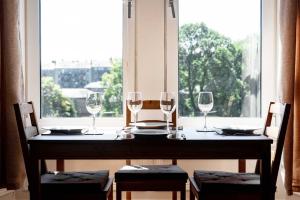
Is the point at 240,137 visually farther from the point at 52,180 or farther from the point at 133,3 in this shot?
the point at 133,3

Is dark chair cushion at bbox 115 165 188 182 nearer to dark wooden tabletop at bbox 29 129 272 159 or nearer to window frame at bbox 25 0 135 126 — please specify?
dark wooden tabletop at bbox 29 129 272 159

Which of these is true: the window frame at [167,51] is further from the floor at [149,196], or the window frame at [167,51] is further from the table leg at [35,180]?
the table leg at [35,180]

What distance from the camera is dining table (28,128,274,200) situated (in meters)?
2.11

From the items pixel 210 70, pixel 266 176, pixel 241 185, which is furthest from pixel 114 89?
pixel 266 176

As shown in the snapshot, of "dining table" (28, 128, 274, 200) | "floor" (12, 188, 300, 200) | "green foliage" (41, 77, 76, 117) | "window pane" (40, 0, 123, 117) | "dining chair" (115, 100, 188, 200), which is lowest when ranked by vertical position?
"floor" (12, 188, 300, 200)

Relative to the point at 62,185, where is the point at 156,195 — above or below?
below

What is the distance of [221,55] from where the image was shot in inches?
132

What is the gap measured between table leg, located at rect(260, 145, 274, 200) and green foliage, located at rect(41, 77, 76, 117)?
1.75m

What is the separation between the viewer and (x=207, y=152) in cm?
212

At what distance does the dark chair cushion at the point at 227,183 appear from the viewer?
2246 mm

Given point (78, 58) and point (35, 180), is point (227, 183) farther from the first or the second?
point (78, 58)

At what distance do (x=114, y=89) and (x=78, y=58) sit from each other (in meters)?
0.38

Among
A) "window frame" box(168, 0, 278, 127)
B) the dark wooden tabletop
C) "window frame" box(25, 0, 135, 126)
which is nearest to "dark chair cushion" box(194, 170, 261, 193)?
the dark wooden tabletop

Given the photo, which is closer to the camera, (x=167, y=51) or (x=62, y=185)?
(x=62, y=185)
